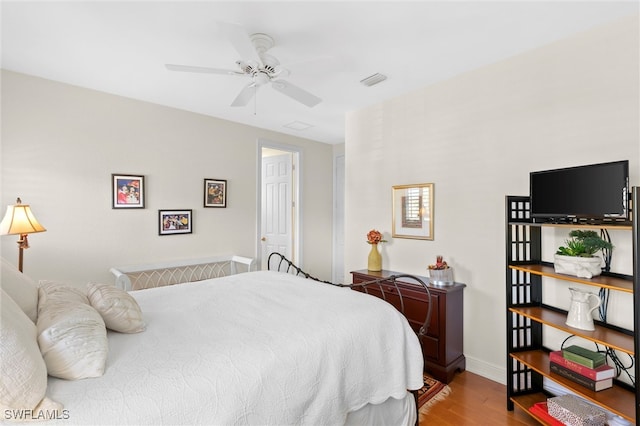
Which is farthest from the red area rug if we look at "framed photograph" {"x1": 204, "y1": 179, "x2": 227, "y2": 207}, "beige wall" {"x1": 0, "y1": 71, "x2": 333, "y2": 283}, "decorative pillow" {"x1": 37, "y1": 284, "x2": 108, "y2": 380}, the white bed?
"framed photograph" {"x1": 204, "y1": 179, "x2": 227, "y2": 207}

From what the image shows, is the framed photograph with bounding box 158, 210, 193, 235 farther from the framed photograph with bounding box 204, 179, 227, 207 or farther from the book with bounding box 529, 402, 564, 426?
the book with bounding box 529, 402, 564, 426

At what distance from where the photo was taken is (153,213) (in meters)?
3.55

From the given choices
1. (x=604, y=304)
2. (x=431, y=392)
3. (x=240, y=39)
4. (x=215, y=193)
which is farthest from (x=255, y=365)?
(x=215, y=193)

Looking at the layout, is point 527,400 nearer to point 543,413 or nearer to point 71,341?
point 543,413

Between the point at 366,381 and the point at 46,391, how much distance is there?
1278mm

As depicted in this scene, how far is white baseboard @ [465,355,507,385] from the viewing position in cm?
258

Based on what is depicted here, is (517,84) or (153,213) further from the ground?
(517,84)

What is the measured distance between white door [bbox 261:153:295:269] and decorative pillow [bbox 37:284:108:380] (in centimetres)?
381

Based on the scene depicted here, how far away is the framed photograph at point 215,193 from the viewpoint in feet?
13.0

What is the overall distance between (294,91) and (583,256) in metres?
2.14

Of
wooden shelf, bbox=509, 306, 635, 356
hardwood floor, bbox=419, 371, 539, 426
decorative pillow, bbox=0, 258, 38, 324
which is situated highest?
decorative pillow, bbox=0, 258, 38, 324

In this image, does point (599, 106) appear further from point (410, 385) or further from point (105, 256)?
point (105, 256)

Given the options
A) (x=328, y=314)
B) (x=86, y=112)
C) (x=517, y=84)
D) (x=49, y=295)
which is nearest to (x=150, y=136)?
(x=86, y=112)

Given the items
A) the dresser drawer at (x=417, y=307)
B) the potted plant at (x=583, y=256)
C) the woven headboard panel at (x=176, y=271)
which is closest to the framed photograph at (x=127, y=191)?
the woven headboard panel at (x=176, y=271)
